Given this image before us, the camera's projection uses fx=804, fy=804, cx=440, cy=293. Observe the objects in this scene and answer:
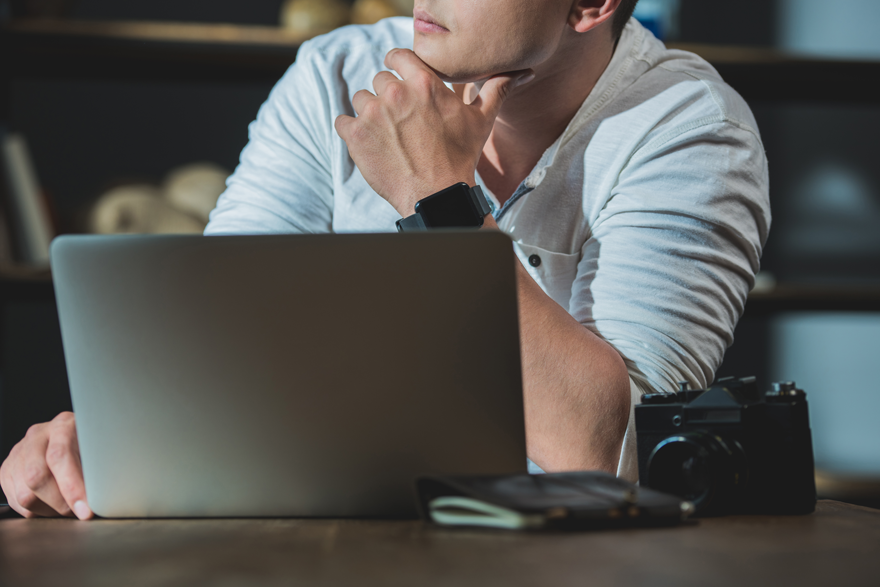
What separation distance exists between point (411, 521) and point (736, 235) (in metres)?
0.67

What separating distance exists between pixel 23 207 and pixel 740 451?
5.33ft

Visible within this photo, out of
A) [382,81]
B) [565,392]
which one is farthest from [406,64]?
[565,392]

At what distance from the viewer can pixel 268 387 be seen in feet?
1.89

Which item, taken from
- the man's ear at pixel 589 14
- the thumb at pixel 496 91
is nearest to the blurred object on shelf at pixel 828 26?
the man's ear at pixel 589 14

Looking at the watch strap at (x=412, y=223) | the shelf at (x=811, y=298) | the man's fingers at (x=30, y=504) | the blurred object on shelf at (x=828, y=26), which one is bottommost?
the shelf at (x=811, y=298)

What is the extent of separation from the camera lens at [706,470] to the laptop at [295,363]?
144 mm

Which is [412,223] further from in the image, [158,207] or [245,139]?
[245,139]

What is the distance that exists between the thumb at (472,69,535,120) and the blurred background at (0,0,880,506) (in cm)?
85

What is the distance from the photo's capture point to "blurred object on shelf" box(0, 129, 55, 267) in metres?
1.73

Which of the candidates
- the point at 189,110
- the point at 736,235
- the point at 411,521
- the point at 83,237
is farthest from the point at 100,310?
the point at 189,110

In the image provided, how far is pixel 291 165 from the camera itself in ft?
4.08

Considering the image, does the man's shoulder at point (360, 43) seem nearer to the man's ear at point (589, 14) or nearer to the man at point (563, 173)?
the man at point (563, 173)

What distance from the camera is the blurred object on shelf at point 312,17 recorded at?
1847 mm

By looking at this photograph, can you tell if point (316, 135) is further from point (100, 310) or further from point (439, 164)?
point (100, 310)
